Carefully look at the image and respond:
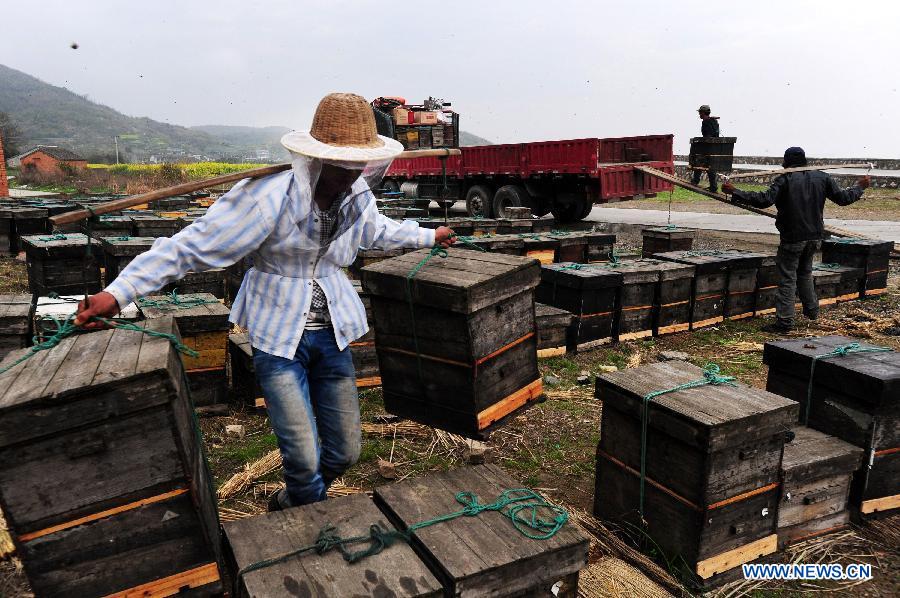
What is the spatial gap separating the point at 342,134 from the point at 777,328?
7761mm

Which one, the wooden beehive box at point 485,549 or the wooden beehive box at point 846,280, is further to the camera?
the wooden beehive box at point 846,280

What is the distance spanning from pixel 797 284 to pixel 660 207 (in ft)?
57.5

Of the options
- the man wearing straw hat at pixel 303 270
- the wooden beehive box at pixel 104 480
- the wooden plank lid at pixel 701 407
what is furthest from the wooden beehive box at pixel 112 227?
the wooden plank lid at pixel 701 407

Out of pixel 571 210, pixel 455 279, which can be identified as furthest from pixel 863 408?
pixel 571 210

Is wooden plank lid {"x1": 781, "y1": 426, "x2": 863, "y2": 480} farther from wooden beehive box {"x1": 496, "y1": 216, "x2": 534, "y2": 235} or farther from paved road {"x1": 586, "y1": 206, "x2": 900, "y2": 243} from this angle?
paved road {"x1": 586, "y1": 206, "x2": 900, "y2": 243}

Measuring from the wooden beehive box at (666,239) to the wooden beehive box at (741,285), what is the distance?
4.45ft

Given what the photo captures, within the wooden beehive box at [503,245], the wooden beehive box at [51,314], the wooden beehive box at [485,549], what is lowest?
the wooden beehive box at [485,549]

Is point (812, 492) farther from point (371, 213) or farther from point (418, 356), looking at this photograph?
point (371, 213)

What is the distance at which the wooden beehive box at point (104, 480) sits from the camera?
2.50m

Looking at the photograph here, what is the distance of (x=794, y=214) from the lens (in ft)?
28.0

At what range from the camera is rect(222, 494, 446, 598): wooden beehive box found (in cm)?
243

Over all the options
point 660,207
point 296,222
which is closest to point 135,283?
point 296,222

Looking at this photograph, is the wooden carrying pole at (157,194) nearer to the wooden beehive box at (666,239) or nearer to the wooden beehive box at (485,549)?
the wooden beehive box at (485,549)

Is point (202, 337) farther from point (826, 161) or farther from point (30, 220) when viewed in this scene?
point (826, 161)
